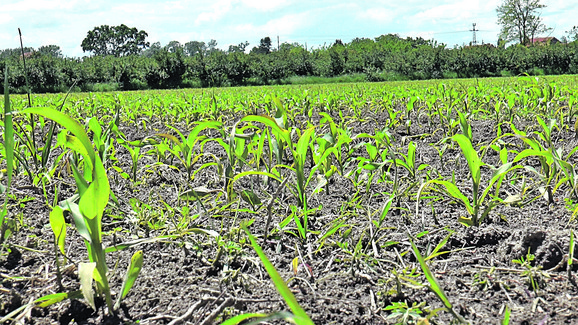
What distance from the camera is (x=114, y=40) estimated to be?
299 ft

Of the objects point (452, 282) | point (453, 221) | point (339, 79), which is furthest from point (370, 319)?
point (339, 79)

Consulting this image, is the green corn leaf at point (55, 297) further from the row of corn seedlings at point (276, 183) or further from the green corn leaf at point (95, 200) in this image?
the green corn leaf at point (95, 200)

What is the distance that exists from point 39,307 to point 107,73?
81.1 ft

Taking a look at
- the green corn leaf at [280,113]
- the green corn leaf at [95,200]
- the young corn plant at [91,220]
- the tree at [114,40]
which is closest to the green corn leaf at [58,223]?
the young corn plant at [91,220]

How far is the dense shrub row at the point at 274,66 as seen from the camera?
911 inches

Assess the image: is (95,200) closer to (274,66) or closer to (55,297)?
(55,297)

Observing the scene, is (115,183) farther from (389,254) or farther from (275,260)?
(389,254)

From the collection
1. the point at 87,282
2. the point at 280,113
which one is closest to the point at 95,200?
the point at 87,282

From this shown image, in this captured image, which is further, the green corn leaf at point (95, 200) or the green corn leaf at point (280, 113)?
the green corn leaf at point (280, 113)

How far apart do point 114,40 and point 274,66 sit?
247 feet

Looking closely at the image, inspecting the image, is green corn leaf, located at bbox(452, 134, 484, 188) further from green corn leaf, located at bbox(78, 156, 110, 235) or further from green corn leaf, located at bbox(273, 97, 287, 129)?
green corn leaf, located at bbox(78, 156, 110, 235)

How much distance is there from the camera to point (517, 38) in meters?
56.3

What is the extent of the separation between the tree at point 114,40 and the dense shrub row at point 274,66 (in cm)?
6785

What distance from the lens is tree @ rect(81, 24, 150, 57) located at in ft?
294
